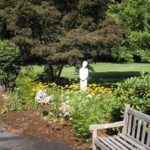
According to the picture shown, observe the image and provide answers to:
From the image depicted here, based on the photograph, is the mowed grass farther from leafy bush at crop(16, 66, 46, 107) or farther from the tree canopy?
leafy bush at crop(16, 66, 46, 107)

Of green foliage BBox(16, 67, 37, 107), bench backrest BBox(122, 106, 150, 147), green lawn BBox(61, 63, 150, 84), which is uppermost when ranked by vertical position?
bench backrest BBox(122, 106, 150, 147)

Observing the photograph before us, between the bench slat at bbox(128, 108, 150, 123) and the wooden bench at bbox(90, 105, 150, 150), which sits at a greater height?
the bench slat at bbox(128, 108, 150, 123)

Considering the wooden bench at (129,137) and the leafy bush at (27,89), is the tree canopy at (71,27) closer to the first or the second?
the leafy bush at (27,89)

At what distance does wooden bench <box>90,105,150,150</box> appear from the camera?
289 inches

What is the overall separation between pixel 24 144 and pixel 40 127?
1355 mm

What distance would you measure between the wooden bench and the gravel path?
1.25 m

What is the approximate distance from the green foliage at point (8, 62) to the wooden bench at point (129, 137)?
26.3 feet

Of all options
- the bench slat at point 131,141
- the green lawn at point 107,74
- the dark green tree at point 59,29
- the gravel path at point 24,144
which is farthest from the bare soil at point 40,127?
the green lawn at point 107,74

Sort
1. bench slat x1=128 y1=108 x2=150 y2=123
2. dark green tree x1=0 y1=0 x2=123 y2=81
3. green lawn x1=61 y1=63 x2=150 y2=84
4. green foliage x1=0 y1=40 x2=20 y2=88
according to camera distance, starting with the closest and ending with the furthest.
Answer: bench slat x1=128 y1=108 x2=150 y2=123 < dark green tree x1=0 y1=0 x2=123 y2=81 < green foliage x1=0 y1=40 x2=20 y2=88 < green lawn x1=61 y1=63 x2=150 y2=84

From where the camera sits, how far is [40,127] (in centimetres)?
1088

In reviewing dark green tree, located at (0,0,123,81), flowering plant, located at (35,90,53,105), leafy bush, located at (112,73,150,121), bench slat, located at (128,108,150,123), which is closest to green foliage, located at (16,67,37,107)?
flowering plant, located at (35,90,53,105)

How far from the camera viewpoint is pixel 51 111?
37.5ft

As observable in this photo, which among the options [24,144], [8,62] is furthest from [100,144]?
[8,62]

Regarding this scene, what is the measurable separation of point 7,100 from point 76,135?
14.5 ft
